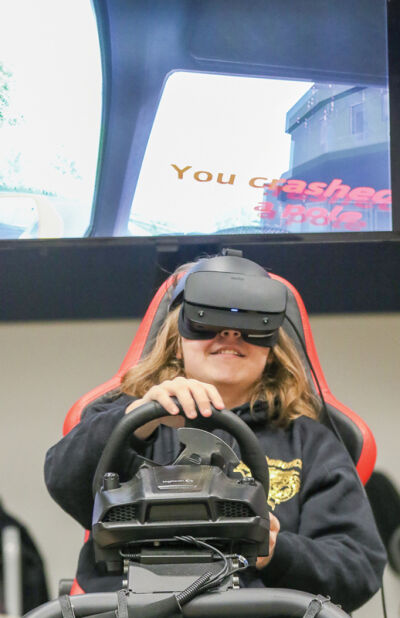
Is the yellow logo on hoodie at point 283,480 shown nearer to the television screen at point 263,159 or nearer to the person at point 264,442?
the person at point 264,442

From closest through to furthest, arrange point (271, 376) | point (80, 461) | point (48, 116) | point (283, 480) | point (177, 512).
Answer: point (177, 512) → point (80, 461) → point (283, 480) → point (271, 376) → point (48, 116)

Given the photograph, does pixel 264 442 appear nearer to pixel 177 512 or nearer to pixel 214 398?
pixel 214 398

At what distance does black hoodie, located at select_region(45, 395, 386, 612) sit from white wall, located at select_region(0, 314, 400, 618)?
0.89m

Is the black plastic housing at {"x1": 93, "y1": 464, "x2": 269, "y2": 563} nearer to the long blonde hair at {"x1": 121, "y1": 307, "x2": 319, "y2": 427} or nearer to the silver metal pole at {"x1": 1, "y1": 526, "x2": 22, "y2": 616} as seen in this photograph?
the long blonde hair at {"x1": 121, "y1": 307, "x2": 319, "y2": 427}

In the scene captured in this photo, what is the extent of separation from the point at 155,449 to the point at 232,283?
330mm

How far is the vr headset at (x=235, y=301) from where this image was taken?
1495 mm

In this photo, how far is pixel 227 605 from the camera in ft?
3.35

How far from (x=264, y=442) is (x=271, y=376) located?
0.16 meters

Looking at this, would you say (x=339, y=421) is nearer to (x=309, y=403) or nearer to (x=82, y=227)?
(x=309, y=403)

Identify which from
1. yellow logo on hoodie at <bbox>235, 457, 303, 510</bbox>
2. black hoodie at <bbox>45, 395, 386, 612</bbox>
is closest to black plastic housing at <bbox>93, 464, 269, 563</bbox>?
black hoodie at <bbox>45, 395, 386, 612</bbox>

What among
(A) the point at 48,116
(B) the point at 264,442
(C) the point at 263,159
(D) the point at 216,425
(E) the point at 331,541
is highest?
(A) the point at 48,116

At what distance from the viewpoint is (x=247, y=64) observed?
2.42 m

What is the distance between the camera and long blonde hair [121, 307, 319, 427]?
164cm

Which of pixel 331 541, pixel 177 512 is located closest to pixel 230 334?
pixel 331 541
